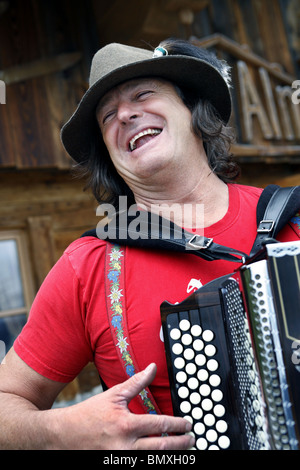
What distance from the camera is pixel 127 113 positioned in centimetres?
169

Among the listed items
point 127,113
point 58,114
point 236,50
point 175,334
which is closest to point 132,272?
point 175,334

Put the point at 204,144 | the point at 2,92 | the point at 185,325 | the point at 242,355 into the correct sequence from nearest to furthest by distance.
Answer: the point at 242,355
the point at 185,325
the point at 204,144
the point at 2,92

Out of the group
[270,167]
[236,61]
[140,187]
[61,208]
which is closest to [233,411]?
[140,187]

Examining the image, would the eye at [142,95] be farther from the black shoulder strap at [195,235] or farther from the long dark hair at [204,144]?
the black shoulder strap at [195,235]

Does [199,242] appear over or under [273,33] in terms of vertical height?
under

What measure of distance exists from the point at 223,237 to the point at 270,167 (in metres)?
3.50

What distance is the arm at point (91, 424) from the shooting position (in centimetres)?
124

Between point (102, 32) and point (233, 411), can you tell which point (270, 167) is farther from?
point (233, 411)

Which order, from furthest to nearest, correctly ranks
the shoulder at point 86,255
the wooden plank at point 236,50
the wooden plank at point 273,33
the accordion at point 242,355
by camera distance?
the wooden plank at point 273,33 → the wooden plank at point 236,50 → the shoulder at point 86,255 → the accordion at point 242,355

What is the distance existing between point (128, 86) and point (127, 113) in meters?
0.11

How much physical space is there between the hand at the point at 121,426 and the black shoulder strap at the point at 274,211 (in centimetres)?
48

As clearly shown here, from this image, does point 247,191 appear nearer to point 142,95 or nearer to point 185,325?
point 142,95

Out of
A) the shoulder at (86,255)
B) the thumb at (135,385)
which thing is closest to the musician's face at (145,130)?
the shoulder at (86,255)

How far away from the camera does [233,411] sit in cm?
123
